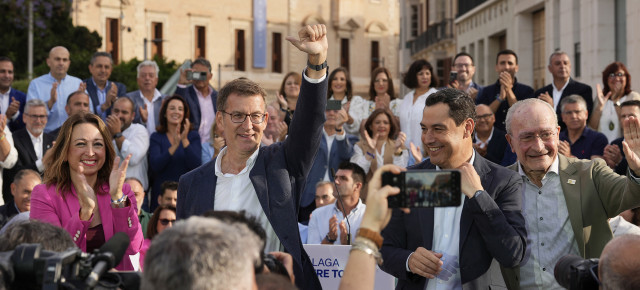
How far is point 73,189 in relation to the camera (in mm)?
5520

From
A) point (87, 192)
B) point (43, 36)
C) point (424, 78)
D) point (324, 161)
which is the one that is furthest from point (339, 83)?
point (43, 36)

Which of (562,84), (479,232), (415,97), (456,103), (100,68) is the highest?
(100,68)

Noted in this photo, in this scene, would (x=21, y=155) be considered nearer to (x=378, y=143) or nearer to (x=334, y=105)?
(x=334, y=105)

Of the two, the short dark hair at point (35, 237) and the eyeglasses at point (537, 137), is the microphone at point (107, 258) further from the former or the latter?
the eyeglasses at point (537, 137)

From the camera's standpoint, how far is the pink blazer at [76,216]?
5273 millimetres

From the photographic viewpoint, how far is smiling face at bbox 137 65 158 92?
11609 millimetres

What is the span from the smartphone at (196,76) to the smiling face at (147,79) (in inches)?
22.1

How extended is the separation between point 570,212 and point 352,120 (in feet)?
21.5

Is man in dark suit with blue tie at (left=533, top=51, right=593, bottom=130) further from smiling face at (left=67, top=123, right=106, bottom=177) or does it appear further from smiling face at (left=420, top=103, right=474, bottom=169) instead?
smiling face at (left=67, top=123, right=106, bottom=177)

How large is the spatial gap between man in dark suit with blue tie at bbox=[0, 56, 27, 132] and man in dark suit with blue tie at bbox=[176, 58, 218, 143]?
2.06 metres

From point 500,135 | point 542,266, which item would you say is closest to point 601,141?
point 500,135

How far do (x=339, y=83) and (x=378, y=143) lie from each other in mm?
1237

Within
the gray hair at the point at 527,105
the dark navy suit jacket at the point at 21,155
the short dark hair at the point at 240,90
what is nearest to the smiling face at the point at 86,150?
the short dark hair at the point at 240,90

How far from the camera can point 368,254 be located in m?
3.28
